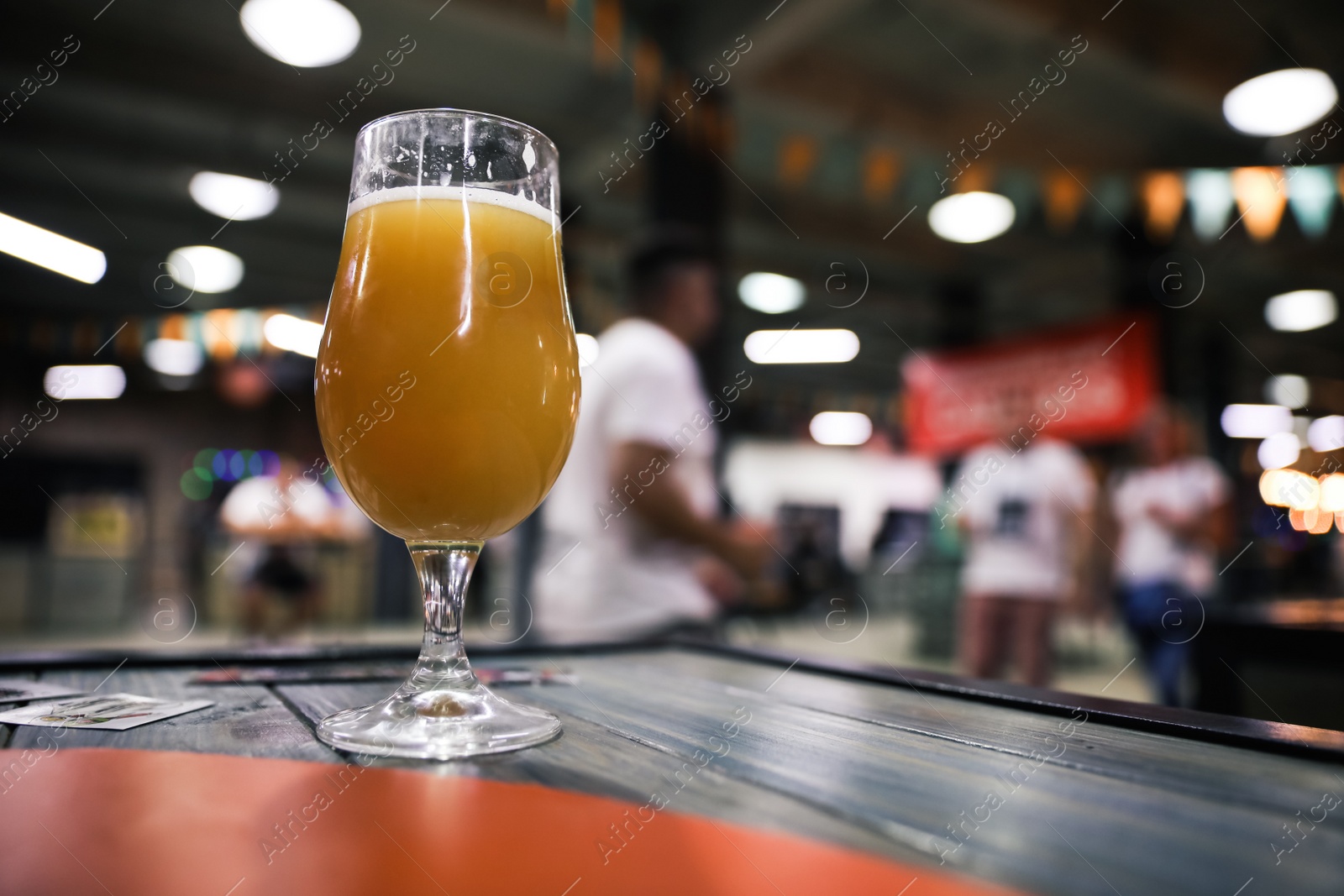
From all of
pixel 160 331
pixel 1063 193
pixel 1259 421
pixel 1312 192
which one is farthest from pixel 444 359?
pixel 1259 421

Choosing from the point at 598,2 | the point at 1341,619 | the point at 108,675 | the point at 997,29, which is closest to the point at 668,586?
A: the point at 108,675

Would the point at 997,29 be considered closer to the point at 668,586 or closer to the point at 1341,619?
the point at 1341,619

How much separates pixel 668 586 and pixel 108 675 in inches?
58.4

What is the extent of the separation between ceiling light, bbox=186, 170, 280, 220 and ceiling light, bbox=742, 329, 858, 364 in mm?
6214

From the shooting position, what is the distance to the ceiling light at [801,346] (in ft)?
37.4

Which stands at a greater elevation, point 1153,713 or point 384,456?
point 384,456

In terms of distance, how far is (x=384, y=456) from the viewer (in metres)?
0.73

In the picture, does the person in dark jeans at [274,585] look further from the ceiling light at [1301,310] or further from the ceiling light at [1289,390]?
the ceiling light at [1289,390]

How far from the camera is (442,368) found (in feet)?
2.38

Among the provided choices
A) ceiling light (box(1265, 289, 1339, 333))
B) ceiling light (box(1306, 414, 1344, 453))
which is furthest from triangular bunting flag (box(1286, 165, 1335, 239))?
ceiling light (box(1306, 414, 1344, 453))

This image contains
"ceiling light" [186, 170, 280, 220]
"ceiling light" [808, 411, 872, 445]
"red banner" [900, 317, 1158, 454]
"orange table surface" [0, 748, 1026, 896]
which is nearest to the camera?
"orange table surface" [0, 748, 1026, 896]

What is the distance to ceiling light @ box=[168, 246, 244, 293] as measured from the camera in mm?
8008

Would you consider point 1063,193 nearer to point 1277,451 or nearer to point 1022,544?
point 1022,544

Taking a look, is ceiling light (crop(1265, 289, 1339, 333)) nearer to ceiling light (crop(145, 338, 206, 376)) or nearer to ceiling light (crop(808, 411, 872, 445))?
ceiling light (crop(808, 411, 872, 445))
